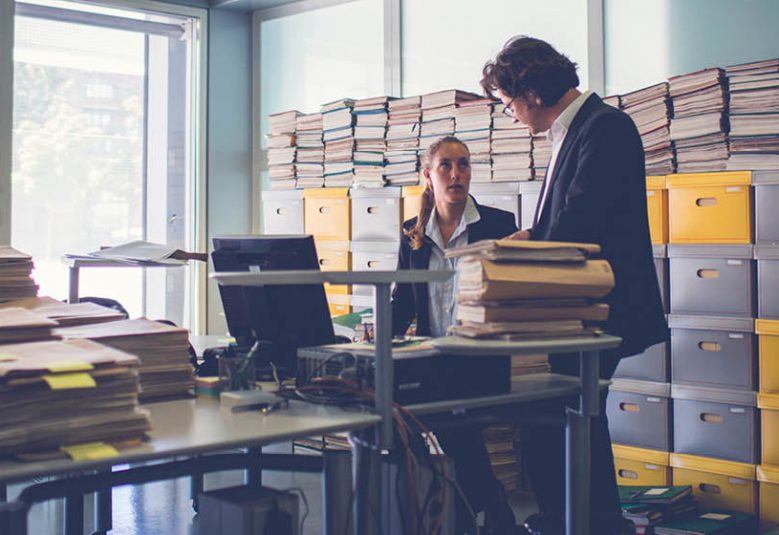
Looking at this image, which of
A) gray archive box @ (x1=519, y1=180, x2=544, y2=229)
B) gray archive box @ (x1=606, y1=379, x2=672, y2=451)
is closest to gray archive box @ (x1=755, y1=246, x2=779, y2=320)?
gray archive box @ (x1=606, y1=379, x2=672, y2=451)

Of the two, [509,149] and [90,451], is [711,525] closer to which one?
[509,149]

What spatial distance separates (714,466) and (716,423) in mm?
156

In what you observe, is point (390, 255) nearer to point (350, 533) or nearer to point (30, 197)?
point (30, 197)

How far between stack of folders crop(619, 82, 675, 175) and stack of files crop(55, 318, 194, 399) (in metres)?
2.26

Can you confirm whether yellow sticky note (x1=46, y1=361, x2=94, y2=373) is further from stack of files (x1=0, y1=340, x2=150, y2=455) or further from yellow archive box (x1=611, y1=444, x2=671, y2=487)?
yellow archive box (x1=611, y1=444, x2=671, y2=487)

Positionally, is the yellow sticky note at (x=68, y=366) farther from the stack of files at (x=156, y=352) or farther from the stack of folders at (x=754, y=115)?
the stack of folders at (x=754, y=115)

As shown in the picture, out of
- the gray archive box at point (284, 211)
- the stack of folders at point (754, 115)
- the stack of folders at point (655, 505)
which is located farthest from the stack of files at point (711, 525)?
the gray archive box at point (284, 211)

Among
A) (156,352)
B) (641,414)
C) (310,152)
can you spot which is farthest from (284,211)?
(156,352)

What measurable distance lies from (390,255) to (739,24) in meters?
1.78

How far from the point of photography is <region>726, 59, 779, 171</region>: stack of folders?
338cm

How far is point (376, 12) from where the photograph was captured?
5133mm

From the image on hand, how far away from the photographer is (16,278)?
2557 mm

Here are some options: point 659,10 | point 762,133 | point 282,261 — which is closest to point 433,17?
point 659,10

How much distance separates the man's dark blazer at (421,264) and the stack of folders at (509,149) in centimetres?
91
